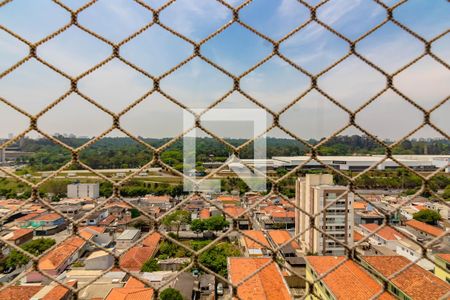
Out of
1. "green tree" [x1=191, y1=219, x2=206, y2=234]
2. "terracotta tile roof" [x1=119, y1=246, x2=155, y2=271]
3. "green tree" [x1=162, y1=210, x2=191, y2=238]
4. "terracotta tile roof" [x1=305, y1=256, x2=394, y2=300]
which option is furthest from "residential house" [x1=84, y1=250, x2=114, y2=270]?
"green tree" [x1=191, y1=219, x2=206, y2=234]

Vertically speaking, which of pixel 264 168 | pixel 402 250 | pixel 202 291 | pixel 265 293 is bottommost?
pixel 202 291

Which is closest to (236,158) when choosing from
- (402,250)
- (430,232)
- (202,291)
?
(202,291)

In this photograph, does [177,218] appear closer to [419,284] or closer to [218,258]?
[218,258]

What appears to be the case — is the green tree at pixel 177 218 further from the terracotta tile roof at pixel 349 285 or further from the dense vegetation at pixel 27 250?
the terracotta tile roof at pixel 349 285

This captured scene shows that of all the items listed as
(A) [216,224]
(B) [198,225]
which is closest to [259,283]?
(A) [216,224]

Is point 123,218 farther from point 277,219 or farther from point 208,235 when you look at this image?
point 277,219

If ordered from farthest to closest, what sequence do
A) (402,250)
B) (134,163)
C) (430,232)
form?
(430,232)
(402,250)
(134,163)
